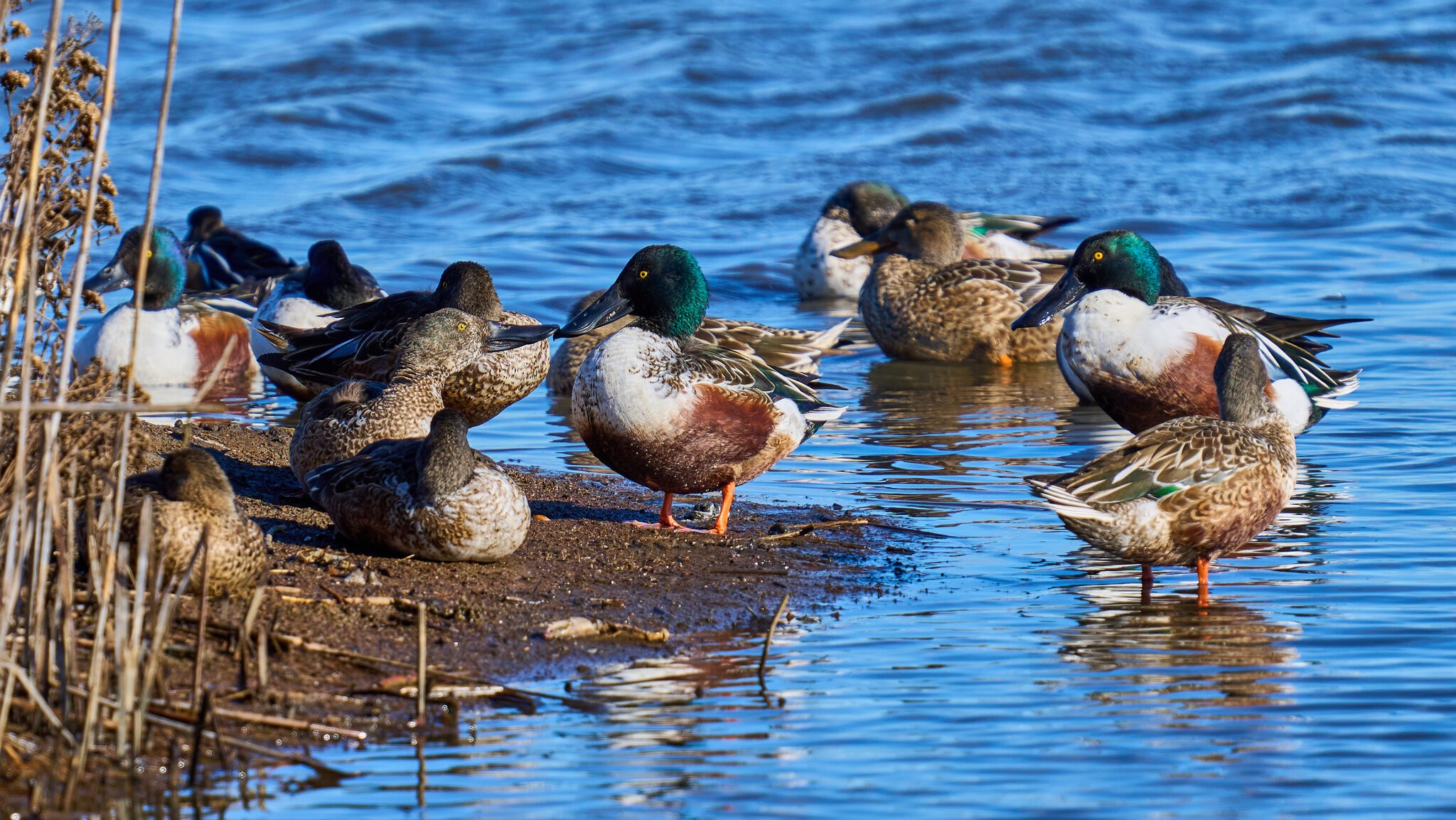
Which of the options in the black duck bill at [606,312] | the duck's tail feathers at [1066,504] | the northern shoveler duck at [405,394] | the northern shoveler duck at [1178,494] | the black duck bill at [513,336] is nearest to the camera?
the duck's tail feathers at [1066,504]

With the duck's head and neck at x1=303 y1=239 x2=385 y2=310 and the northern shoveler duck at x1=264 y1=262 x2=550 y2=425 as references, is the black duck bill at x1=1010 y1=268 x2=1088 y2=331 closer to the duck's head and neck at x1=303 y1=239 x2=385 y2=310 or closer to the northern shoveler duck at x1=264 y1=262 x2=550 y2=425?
the northern shoveler duck at x1=264 y1=262 x2=550 y2=425

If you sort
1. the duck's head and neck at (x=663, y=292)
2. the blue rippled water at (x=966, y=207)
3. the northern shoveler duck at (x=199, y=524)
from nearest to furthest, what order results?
1. the blue rippled water at (x=966, y=207)
2. the northern shoveler duck at (x=199, y=524)
3. the duck's head and neck at (x=663, y=292)

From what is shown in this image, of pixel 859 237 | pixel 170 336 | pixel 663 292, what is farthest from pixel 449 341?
pixel 859 237

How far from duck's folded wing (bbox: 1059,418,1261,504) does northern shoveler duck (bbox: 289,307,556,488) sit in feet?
7.77

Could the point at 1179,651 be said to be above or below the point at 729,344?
below

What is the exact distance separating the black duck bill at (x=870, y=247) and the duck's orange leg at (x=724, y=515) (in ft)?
18.8

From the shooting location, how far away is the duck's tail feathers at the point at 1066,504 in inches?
214

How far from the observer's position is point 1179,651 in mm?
5133

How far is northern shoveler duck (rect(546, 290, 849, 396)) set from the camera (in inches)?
377

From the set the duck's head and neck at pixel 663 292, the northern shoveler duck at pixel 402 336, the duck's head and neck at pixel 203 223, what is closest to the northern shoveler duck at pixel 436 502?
the duck's head and neck at pixel 663 292

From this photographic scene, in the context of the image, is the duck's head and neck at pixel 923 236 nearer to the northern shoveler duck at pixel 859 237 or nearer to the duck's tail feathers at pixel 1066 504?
the northern shoveler duck at pixel 859 237

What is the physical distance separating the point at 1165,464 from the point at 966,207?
11.0 meters

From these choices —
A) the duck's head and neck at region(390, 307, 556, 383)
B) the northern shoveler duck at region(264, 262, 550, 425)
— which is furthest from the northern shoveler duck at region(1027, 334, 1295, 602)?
the northern shoveler duck at region(264, 262, 550, 425)

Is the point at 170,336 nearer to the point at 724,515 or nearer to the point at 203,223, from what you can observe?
the point at 203,223
